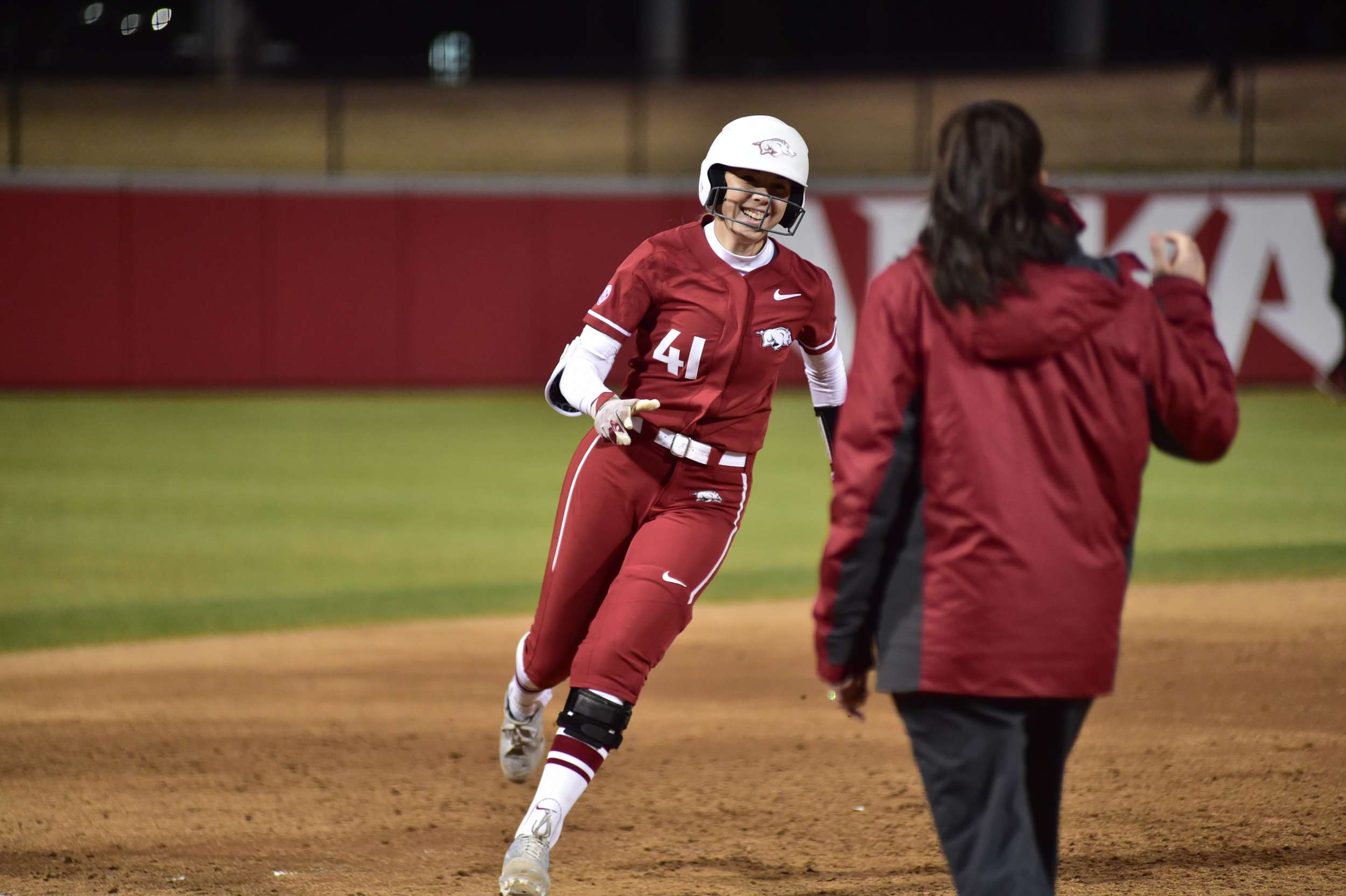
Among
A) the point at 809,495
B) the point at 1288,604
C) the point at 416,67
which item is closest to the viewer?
the point at 1288,604

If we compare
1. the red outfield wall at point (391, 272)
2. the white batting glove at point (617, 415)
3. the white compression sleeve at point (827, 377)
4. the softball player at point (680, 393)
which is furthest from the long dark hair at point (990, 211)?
the red outfield wall at point (391, 272)

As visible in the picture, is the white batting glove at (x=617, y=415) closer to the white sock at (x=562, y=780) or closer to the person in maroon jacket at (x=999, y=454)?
the white sock at (x=562, y=780)

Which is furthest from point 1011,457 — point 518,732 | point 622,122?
point 622,122

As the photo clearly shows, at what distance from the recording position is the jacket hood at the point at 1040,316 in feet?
9.20

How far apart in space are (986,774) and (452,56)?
2971 cm

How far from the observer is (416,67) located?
29312mm

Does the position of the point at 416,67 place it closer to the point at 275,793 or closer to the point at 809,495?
the point at 809,495

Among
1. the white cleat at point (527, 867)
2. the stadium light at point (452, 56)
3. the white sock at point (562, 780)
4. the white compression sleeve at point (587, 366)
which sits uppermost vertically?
the stadium light at point (452, 56)

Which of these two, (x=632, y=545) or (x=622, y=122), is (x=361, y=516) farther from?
(x=622, y=122)

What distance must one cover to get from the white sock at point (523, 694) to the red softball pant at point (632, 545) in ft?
0.41

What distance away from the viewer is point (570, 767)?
14.3ft

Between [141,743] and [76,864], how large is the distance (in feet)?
5.13

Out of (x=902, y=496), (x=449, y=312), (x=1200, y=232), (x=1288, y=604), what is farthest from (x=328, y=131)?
(x=902, y=496)

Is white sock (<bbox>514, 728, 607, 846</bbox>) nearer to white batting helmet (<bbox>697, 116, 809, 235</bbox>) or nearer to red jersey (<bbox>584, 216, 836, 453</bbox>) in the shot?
red jersey (<bbox>584, 216, 836, 453</bbox>)
